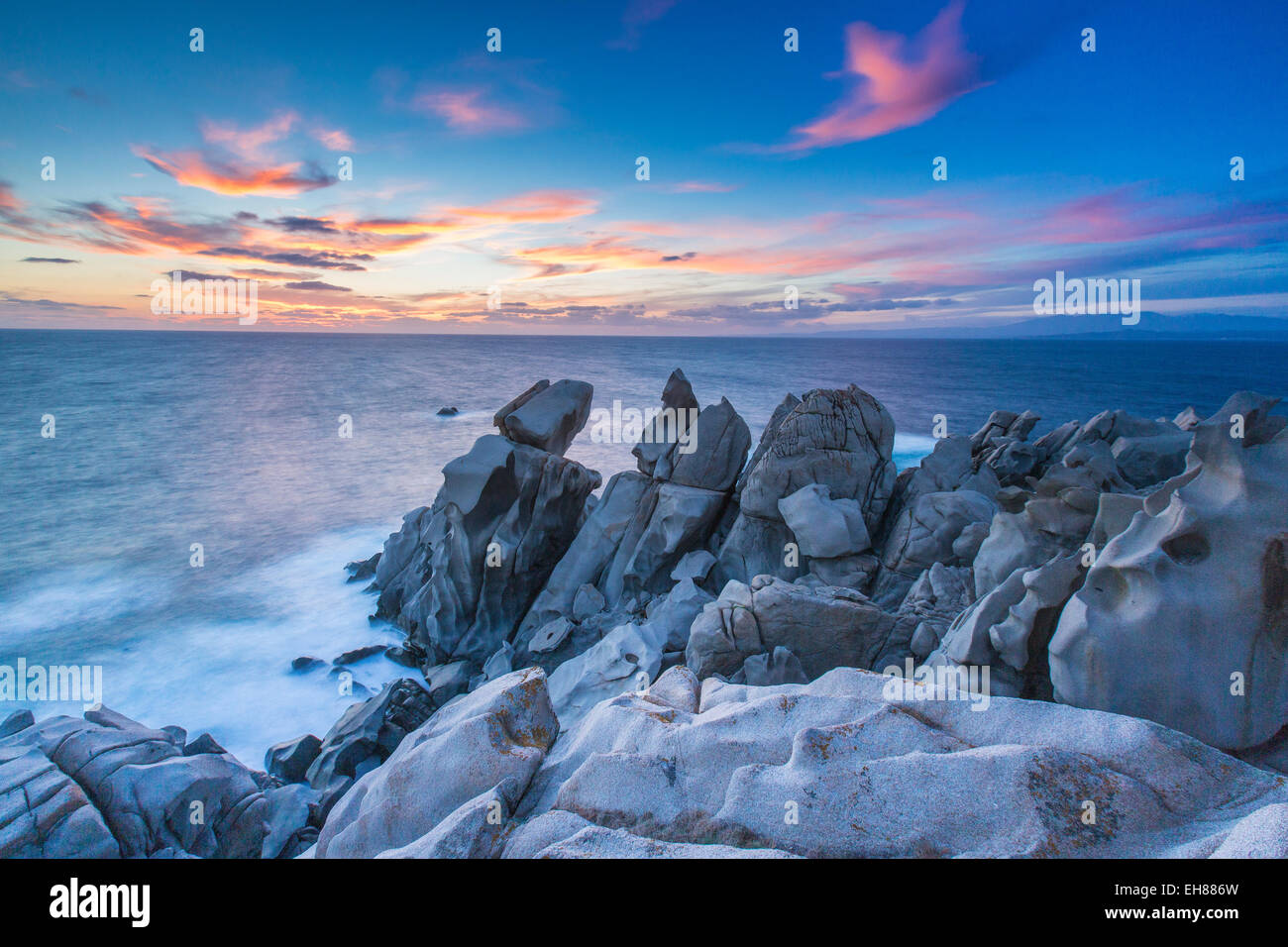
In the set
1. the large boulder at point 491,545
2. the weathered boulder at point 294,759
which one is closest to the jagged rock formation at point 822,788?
the weathered boulder at point 294,759

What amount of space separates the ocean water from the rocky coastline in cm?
623

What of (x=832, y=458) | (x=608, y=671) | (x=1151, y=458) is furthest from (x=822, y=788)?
(x=1151, y=458)

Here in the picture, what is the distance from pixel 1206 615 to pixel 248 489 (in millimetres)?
47362

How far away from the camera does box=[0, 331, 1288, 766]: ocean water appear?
21.0 m

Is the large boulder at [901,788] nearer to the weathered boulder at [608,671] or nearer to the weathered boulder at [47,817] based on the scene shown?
the weathered boulder at [608,671]

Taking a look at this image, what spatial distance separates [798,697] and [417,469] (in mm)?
42026

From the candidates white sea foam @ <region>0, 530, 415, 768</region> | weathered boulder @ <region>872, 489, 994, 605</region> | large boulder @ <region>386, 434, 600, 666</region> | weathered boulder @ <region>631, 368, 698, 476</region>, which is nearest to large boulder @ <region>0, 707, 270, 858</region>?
white sea foam @ <region>0, 530, 415, 768</region>

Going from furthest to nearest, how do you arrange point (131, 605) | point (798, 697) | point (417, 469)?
point (417, 469)
point (131, 605)
point (798, 697)

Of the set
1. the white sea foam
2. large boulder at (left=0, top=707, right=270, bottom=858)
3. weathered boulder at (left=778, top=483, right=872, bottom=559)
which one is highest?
weathered boulder at (left=778, top=483, right=872, bottom=559)

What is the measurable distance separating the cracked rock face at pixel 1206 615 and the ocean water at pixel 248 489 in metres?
18.9

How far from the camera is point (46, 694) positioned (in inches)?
773

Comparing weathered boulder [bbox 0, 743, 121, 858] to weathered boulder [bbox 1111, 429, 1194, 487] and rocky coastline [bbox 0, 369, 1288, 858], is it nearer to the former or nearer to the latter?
rocky coastline [bbox 0, 369, 1288, 858]
